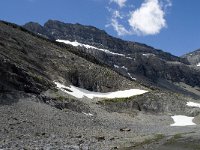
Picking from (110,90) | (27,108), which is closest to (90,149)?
(27,108)

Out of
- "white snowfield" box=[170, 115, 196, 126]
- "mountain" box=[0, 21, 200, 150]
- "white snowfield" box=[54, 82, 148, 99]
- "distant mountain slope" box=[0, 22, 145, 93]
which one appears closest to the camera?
"mountain" box=[0, 21, 200, 150]

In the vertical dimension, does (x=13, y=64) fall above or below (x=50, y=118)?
above

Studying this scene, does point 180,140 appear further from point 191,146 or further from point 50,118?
point 50,118

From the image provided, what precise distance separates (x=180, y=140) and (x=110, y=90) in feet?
197

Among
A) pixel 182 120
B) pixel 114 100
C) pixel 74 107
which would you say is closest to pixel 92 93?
pixel 114 100

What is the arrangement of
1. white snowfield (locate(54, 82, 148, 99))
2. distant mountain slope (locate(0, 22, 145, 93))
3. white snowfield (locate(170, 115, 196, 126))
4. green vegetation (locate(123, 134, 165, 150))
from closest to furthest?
green vegetation (locate(123, 134, 165, 150)) < distant mountain slope (locate(0, 22, 145, 93)) < white snowfield (locate(170, 115, 196, 126)) < white snowfield (locate(54, 82, 148, 99))

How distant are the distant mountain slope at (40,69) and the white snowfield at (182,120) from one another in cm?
2473

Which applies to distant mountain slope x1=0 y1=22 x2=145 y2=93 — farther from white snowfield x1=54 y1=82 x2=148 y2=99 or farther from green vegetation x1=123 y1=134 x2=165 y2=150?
green vegetation x1=123 y1=134 x2=165 y2=150

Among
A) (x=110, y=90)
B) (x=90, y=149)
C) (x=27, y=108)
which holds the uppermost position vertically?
(x=110, y=90)

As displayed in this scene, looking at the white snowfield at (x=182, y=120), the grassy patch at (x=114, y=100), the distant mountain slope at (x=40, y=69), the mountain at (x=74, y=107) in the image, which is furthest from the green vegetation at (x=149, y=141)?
the grassy patch at (x=114, y=100)

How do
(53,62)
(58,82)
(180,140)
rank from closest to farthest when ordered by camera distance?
(180,140) → (58,82) → (53,62)

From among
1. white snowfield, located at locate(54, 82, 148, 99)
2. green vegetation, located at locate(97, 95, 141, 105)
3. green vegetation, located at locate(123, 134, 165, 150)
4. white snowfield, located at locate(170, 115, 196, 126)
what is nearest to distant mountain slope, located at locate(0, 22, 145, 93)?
white snowfield, located at locate(54, 82, 148, 99)

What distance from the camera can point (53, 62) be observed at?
4638 inches

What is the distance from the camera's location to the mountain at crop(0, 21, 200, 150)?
55.2m
